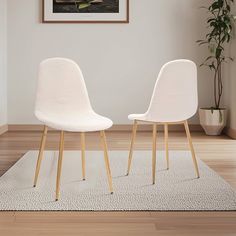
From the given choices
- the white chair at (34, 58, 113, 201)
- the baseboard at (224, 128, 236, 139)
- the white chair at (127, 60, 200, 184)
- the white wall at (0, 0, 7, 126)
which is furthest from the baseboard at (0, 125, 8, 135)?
the white chair at (127, 60, 200, 184)

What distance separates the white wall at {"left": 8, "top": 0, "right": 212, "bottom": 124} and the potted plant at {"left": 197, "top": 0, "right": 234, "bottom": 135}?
10 cm

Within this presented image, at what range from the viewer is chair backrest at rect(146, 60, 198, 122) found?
8.74 feet

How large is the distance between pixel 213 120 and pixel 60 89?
2736mm

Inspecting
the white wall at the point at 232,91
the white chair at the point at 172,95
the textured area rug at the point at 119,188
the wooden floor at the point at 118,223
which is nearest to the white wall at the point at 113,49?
the white wall at the point at 232,91

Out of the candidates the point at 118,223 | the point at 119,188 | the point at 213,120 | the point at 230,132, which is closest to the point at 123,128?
the point at 213,120

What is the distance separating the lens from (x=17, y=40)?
5.39 metres

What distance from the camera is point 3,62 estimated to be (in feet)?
17.2

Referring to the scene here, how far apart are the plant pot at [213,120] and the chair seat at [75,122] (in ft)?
8.56

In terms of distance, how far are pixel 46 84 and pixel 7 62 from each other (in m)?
2.92

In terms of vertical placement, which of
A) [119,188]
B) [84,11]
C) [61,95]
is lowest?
[119,188]

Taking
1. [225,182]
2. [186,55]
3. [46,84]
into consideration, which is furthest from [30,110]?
[225,182]

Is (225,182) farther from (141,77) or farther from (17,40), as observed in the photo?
(17,40)

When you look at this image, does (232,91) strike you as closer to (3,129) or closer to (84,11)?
(84,11)

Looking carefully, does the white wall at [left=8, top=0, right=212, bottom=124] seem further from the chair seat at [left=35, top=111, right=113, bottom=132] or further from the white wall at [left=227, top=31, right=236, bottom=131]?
the chair seat at [left=35, top=111, right=113, bottom=132]
